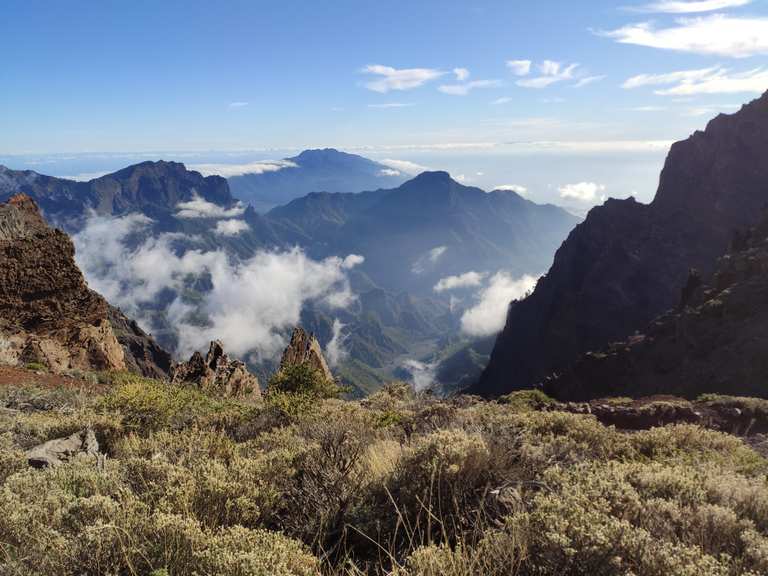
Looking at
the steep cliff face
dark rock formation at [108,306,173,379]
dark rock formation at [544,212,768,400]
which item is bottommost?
dark rock formation at [108,306,173,379]

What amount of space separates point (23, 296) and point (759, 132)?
407ft

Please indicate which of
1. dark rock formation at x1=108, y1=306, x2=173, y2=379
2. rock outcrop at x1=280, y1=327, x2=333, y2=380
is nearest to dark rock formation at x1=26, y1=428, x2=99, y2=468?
rock outcrop at x1=280, y1=327, x2=333, y2=380

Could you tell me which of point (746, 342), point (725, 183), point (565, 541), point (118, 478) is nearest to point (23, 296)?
point (118, 478)

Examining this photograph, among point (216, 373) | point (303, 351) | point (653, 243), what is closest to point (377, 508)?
point (303, 351)

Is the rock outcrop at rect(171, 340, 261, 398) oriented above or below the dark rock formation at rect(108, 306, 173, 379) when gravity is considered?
above

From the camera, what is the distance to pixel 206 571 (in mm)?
3750

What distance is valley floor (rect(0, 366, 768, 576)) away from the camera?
3.86m

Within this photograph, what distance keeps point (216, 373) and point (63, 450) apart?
83.2 feet

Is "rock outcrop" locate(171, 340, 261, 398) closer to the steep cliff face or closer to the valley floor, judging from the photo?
the steep cliff face

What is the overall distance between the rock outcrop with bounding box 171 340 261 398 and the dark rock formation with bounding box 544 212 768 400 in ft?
106

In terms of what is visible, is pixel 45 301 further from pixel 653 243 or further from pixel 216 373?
pixel 653 243

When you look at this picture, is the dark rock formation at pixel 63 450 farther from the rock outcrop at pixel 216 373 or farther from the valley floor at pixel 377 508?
the rock outcrop at pixel 216 373

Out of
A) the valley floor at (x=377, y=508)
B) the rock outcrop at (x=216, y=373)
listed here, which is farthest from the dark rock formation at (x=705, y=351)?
the rock outcrop at (x=216, y=373)

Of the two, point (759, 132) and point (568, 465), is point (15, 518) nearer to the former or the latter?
Result: point (568, 465)
